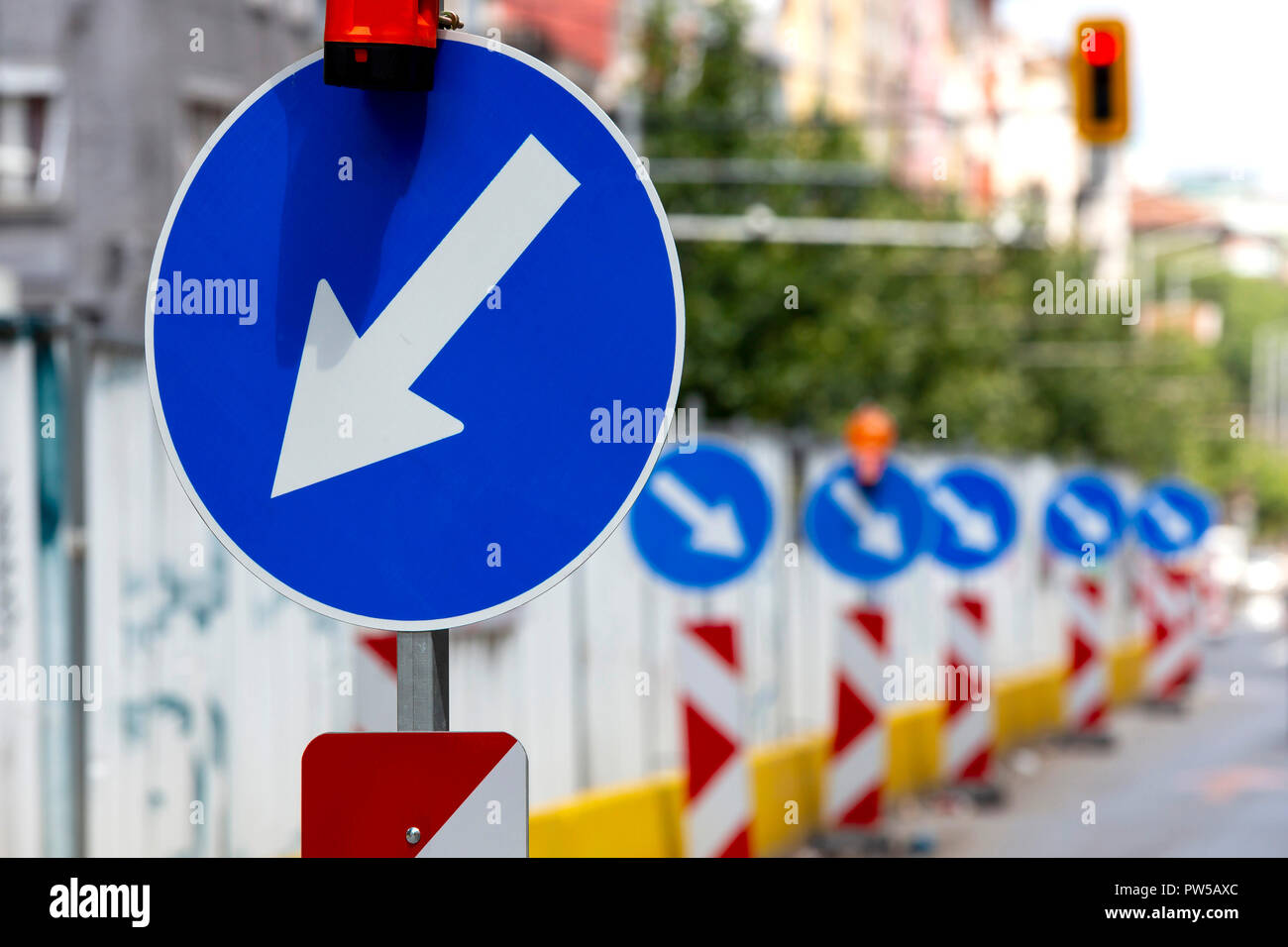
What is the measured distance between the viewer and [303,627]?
322 inches

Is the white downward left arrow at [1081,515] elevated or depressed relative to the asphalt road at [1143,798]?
elevated

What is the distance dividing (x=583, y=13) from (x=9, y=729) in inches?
1141

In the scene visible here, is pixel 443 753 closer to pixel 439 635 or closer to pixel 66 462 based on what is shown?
pixel 439 635

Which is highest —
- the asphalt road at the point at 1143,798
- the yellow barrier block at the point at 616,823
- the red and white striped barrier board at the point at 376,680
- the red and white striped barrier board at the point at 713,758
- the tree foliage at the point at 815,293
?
the tree foliage at the point at 815,293

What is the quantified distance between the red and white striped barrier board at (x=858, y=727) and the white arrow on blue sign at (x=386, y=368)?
28.9 feet

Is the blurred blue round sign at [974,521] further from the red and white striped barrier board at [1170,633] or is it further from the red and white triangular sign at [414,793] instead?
the red and white triangular sign at [414,793]

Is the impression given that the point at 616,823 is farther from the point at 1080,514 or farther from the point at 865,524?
the point at 1080,514

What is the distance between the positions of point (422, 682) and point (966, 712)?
1178 cm

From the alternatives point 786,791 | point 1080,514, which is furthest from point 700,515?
point 1080,514

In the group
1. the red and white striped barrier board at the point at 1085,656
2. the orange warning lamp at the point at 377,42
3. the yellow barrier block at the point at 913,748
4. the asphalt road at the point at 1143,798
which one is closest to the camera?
the orange warning lamp at the point at 377,42

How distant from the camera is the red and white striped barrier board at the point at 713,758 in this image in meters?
9.17

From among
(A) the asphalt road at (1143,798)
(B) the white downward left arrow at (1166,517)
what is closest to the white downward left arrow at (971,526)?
(A) the asphalt road at (1143,798)

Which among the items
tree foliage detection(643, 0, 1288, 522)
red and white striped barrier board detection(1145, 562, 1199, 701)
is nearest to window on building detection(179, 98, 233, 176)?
tree foliage detection(643, 0, 1288, 522)
